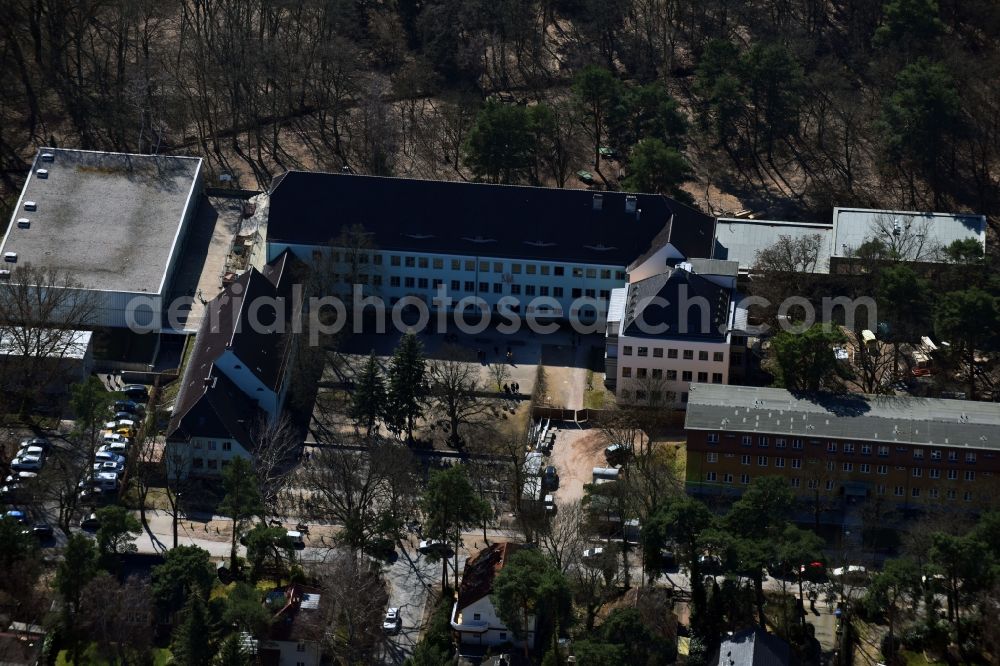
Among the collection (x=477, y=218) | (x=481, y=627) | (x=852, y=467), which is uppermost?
(x=477, y=218)

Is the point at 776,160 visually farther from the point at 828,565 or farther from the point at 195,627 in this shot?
the point at 195,627

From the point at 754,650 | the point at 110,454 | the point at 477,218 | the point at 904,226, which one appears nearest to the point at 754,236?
the point at 904,226

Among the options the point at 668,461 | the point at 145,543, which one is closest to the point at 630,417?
the point at 668,461

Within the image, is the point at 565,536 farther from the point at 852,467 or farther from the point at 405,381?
the point at 852,467

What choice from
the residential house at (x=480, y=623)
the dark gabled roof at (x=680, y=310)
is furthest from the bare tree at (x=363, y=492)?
the dark gabled roof at (x=680, y=310)

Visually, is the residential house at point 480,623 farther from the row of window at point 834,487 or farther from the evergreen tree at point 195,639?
the row of window at point 834,487
